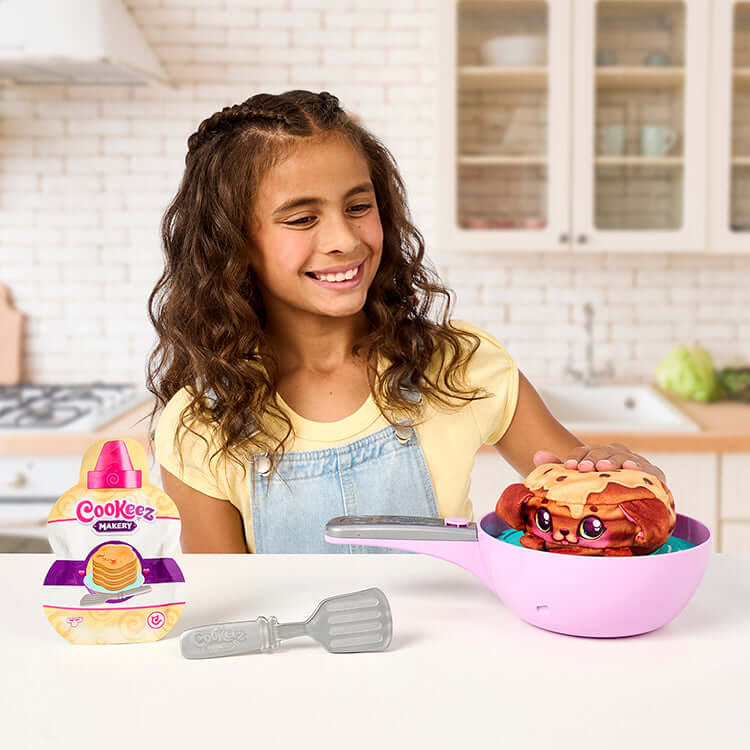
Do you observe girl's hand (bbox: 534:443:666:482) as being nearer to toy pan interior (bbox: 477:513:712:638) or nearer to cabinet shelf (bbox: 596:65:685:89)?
toy pan interior (bbox: 477:513:712:638)

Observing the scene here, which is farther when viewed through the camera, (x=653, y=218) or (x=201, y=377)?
(x=653, y=218)

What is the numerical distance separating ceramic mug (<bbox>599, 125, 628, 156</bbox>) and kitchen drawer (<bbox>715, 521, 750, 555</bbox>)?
1.13 metres

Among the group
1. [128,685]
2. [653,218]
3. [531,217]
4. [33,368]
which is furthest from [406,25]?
[128,685]

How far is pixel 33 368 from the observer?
3.08 metres

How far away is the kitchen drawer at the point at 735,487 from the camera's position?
2357 mm

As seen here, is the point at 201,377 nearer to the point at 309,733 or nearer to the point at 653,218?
the point at 309,733

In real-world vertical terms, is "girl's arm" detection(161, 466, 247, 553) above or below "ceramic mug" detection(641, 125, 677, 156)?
below

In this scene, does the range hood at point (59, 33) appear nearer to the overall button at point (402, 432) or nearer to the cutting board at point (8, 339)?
the cutting board at point (8, 339)

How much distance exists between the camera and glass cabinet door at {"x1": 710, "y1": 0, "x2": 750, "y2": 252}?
267 cm

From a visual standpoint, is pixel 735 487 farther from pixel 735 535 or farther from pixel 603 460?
pixel 603 460

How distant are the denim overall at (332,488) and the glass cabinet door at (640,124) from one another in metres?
1.61

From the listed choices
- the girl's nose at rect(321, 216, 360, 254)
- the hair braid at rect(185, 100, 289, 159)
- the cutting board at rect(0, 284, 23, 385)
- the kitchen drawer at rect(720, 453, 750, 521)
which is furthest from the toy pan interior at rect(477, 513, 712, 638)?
the cutting board at rect(0, 284, 23, 385)

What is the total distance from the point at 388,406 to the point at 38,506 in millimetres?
1418

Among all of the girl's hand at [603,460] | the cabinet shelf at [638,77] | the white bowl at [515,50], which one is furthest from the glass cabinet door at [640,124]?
the girl's hand at [603,460]
